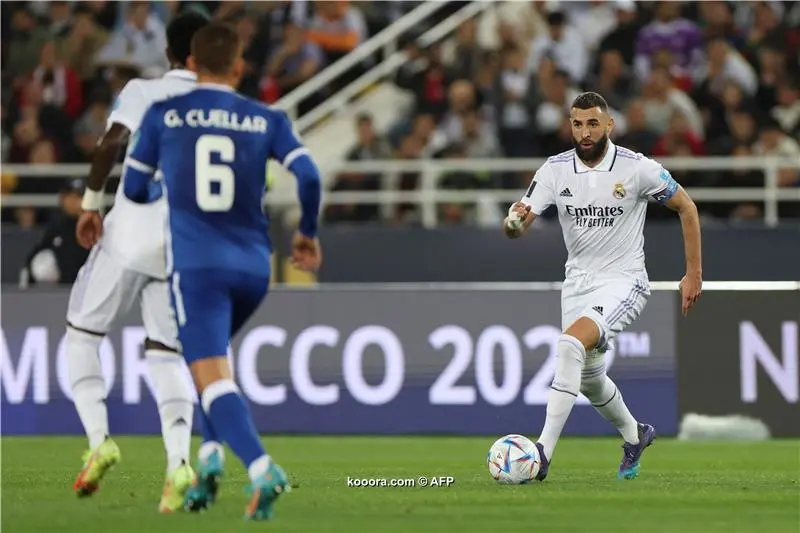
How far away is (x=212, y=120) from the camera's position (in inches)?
309

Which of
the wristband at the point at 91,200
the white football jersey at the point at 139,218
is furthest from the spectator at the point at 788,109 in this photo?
the wristband at the point at 91,200

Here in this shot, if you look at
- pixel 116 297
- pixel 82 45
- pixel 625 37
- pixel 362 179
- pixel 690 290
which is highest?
pixel 82 45

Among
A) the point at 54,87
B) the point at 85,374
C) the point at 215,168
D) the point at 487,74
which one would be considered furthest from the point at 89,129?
the point at 215,168

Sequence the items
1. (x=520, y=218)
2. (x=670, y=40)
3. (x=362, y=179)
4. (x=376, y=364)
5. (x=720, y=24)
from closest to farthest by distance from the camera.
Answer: (x=520, y=218), (x=376, y=364), (x=362, y=179), (x=670, y=40), (x=720, y=24)

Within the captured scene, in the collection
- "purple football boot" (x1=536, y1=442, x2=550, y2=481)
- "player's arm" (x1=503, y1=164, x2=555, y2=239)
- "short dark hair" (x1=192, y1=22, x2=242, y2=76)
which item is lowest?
"purple football boot" (x1=536, y1=442, x2=550, y2=481)

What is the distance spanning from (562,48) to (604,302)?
10.5m

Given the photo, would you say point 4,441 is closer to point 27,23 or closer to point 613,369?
point 613,369

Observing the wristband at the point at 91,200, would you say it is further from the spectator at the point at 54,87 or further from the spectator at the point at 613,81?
the spectator at the point at 54,87

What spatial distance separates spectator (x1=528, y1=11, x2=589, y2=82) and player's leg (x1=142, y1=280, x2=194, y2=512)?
11.7 metres

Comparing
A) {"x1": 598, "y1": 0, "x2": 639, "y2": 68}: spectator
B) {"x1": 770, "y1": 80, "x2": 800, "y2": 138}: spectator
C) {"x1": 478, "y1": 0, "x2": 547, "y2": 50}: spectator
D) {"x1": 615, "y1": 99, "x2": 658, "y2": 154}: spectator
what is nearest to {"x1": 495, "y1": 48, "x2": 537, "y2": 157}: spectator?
{"x1": 478, "y1": 0, "x2": 547, "y2": 50}: spectator

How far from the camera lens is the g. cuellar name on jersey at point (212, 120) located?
309 inches

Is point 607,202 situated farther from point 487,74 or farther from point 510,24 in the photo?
point 510,24

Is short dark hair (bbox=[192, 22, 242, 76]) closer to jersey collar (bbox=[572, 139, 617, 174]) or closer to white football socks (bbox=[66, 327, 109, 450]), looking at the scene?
white football socks (bbox=[66, 327, 109, 450])

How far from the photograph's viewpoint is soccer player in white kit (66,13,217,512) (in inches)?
338
